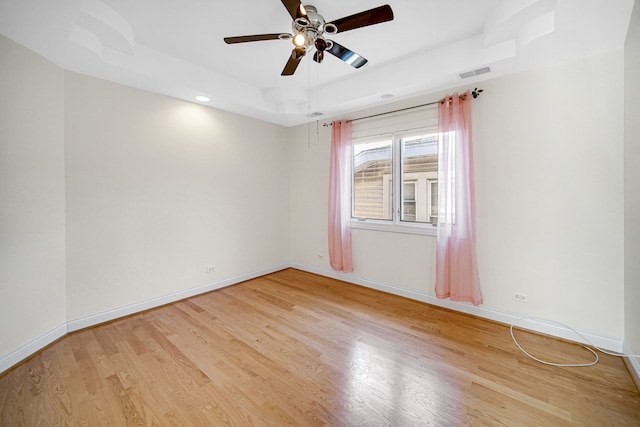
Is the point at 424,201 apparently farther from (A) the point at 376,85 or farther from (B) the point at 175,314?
(B) the point at 175,314

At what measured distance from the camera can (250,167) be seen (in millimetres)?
4152

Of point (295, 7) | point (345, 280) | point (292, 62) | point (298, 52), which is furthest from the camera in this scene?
point (345, 280)

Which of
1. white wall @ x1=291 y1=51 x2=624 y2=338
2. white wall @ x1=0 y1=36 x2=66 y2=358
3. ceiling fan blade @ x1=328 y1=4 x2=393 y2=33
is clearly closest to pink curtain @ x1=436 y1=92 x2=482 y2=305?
white wall @ x1=291 y1=51 x2=624 y2=338

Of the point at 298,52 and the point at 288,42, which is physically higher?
the point at 288,42

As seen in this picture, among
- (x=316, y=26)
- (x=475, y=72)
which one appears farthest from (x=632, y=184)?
(x=316, y=26)

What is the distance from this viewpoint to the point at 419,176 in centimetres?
338

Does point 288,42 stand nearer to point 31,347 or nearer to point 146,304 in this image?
point 146,304

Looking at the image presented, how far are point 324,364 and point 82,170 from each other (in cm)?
297

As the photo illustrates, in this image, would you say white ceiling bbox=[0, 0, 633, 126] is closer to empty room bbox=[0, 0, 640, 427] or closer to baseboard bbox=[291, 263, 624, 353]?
empty room bbox=[0, 0, 640, 427]

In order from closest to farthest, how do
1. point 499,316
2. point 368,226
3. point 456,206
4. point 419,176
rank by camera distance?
point 499,316 → point 456,206 → point 419,176 → point 368,226

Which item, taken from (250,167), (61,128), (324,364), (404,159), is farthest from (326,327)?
(61,128)

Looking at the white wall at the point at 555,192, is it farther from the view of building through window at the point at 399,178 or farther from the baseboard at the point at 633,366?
the view of building through window at the point at 399,178

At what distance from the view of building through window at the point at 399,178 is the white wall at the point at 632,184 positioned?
155cm

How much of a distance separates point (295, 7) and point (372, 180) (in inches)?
98.1
